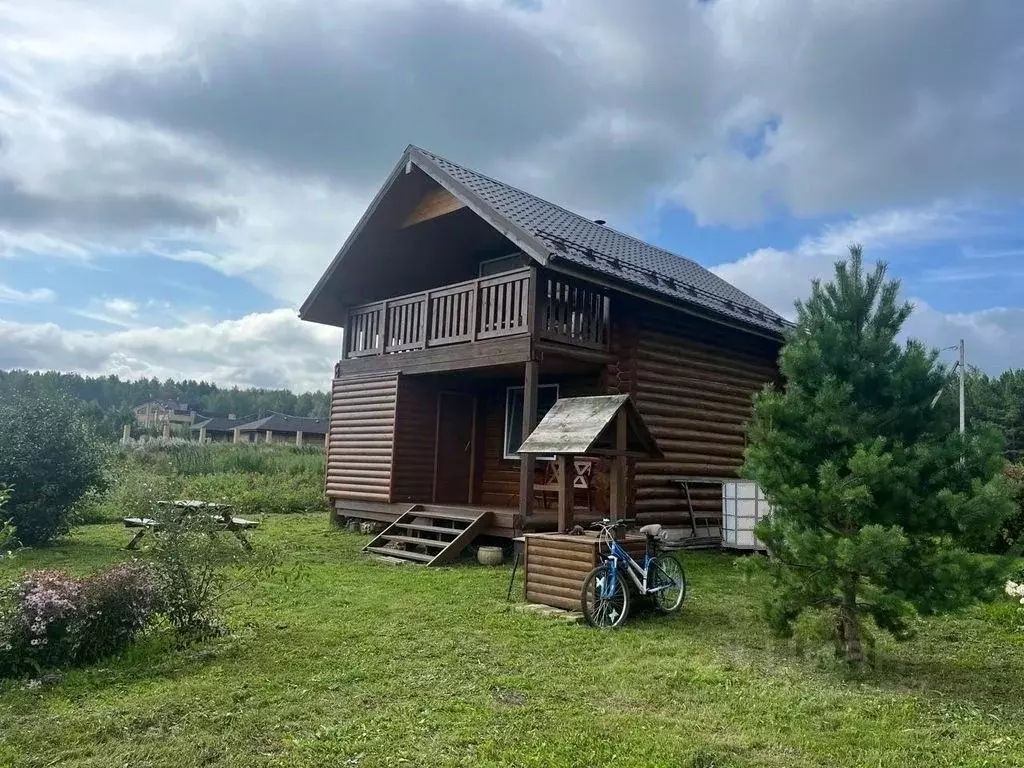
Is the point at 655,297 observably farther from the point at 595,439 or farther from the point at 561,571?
the point at 561,571

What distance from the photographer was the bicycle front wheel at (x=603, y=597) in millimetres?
6664

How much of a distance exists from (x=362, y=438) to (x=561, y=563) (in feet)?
24.6

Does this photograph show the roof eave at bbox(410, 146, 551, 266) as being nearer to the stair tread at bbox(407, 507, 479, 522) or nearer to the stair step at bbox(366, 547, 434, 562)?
the stair tread at bbox(407, 507, 479, 522)

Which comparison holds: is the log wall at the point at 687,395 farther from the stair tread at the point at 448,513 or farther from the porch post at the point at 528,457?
the stair tread at the point at 448,513

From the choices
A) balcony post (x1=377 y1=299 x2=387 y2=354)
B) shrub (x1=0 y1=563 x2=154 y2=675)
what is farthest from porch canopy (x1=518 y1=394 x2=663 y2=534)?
balcony post (x1=377 y1=299 x2=387 y2=354)

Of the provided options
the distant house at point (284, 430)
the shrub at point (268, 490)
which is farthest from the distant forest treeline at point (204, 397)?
the shrub at point (268, 490)

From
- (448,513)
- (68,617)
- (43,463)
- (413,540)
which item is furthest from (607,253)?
(43,463)

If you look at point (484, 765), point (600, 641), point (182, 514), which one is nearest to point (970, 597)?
point (600, 641)

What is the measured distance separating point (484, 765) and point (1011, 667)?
4.19 metres

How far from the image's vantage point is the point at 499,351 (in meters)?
11.2

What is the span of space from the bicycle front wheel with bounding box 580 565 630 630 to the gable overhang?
15.6 ft

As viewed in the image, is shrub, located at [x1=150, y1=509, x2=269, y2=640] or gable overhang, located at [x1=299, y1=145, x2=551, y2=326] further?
gable overhang, located at [x1=299, y1=145, x2=551, y2=326]

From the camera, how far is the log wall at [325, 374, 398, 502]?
44.4 feet

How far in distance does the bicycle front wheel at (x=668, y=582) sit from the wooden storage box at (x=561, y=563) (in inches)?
8.1
